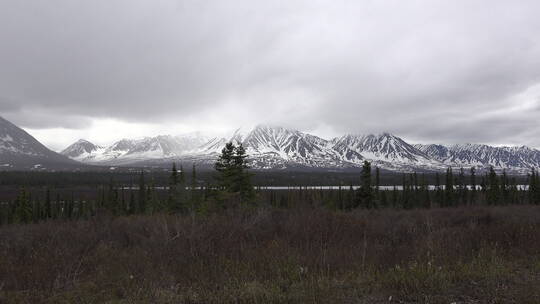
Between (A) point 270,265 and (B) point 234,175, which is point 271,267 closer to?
(A) point 270,265

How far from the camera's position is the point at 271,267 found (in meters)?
6.80

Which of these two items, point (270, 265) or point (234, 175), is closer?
point (270, 265)

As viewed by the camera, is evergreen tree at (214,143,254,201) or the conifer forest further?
evergreen tree at (214,143,254,201)

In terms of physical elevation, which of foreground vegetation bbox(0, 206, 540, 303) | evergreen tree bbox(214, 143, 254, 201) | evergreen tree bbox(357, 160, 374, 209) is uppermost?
evergreen tree bbox(214, 143, 254, 201)

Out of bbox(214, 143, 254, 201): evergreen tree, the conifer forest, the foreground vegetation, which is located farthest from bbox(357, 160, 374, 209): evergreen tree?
the foreground vegetation

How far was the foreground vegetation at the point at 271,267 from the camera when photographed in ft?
18.3

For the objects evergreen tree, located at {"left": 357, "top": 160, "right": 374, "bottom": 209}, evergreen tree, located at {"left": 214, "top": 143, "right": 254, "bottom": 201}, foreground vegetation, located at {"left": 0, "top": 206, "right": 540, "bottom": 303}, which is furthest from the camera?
evergreen tree, located at {"left": 357, "top": 160, "right": 374, "bottom": 209}

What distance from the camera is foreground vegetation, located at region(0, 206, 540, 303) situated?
18.3 ft

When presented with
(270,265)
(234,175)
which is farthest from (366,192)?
(270,265)

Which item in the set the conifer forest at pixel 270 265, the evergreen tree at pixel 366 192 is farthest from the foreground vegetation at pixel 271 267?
the evergreen tree at pixel 366 192

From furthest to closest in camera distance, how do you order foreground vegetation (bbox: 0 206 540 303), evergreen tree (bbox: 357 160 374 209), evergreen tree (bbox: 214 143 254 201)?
evergreen tree (bbox: 357 160 374 209) → evergreen tree (bbox: 214 143 254 201) → foreground vegetation (bbox: 0 206 540 303)

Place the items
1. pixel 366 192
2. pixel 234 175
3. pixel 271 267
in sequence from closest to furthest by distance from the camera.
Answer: pixel 271 267, pixel 234 175, pixel 366 192

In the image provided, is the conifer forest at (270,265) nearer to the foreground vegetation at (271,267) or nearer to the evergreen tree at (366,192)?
the foreground vegetation at (271,267)

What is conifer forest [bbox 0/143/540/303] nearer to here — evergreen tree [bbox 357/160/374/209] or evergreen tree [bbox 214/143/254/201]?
evergreen tree [bbox 214/143/254/201]
